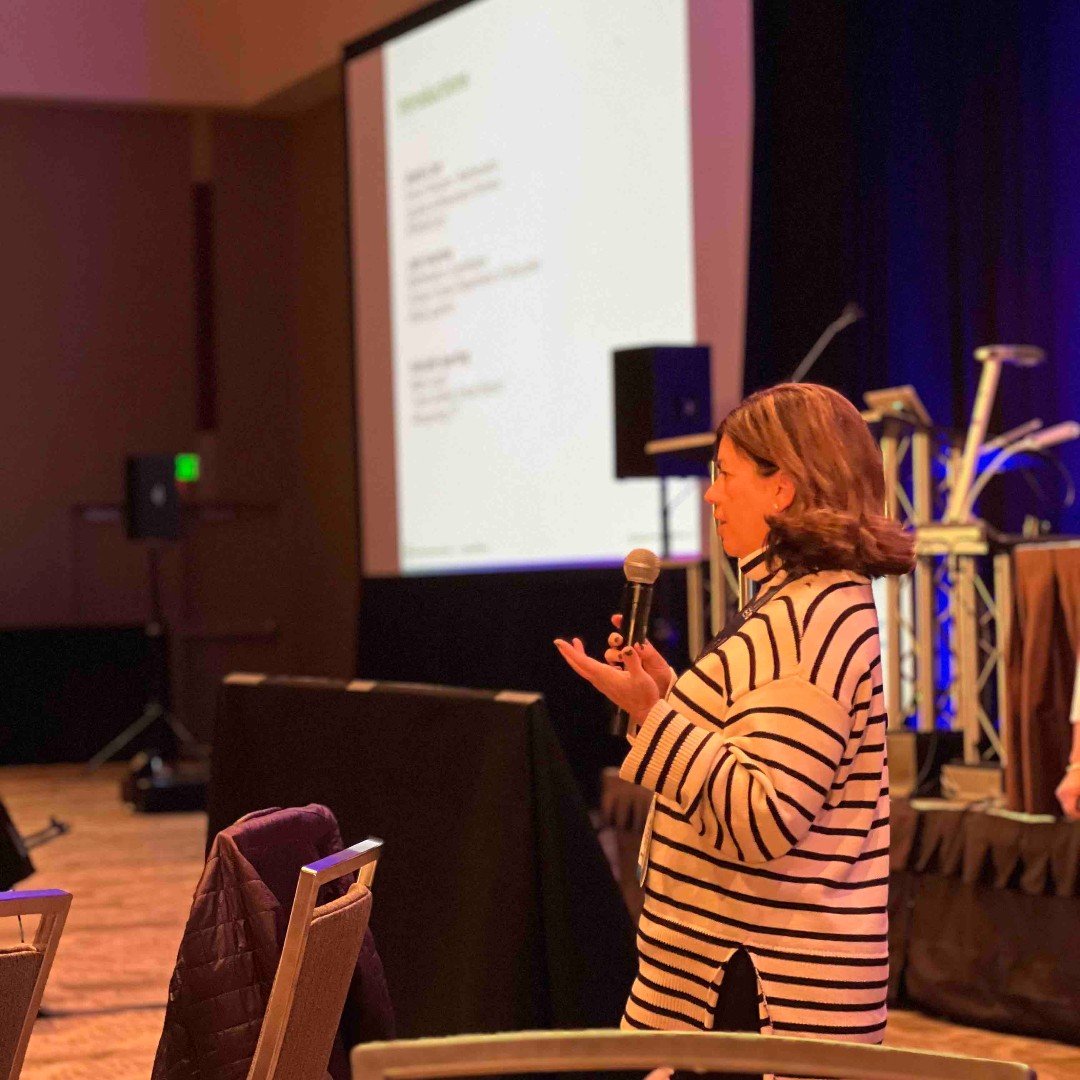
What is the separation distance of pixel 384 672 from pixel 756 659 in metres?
7.39

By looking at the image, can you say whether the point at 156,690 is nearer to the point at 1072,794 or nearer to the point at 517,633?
the point at 517,633

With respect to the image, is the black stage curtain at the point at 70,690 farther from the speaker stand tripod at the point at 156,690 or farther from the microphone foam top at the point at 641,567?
the microphone foam top at the point at 641,567

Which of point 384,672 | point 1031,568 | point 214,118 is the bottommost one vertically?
point 384,672

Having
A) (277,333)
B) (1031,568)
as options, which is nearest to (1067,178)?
(1031,568)

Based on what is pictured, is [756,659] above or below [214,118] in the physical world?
below

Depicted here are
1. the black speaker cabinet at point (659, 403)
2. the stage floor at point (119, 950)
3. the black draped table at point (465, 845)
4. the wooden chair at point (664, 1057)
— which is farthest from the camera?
the black speaker cabinet at point (659, 403)

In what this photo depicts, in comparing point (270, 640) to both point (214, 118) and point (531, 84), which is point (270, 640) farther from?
point (531, 84)

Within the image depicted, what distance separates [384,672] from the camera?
29.5 ft

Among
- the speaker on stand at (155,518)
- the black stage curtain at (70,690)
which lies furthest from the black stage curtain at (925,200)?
the black stage curtain at (70,690)

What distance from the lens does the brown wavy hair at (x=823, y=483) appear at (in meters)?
1.69

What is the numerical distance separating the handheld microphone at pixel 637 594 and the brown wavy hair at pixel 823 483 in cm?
14

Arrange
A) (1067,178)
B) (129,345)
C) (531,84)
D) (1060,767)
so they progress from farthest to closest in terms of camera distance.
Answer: (129,345) → (531,84) → (1067,178) → (1060,767)

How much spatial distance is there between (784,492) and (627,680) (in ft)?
0.80

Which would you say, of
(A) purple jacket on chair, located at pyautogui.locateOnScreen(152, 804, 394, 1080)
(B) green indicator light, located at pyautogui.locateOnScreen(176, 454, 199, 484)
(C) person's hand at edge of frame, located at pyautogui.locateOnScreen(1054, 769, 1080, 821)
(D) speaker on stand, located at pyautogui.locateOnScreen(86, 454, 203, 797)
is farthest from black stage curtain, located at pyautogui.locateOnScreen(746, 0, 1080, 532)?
(B) green indicator light, located at pyautogui.locateOnScreen(176, 454, 199, 484)
